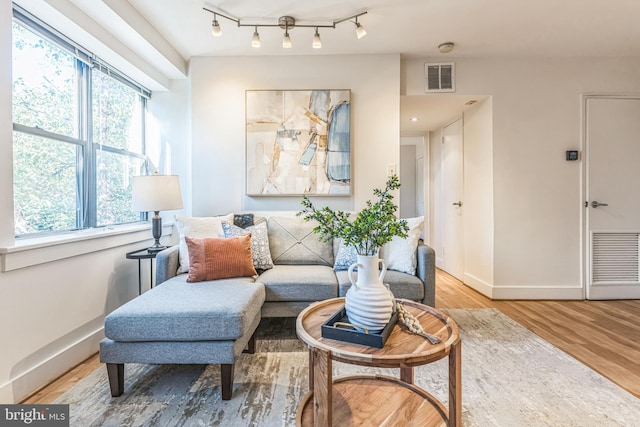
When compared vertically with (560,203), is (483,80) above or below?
above

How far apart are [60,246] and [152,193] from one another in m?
0.71

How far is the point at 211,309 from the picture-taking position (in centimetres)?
152

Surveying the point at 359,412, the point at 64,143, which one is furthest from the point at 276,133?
the point at 359,412

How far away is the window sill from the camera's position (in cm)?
151

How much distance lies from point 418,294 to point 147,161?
2.90 m

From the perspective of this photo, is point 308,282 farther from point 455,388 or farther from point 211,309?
point 455,388

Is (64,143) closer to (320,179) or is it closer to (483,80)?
(320,179)

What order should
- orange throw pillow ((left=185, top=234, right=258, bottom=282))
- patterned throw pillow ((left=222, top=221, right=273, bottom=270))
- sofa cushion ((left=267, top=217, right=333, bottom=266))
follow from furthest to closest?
sofa cushion ((left=267, top=217, right=333, bottom=266))
patterned throw pillow ((left=222, top=221, right=273, bottom=270))
orange throw pillow ((left=185, top=234, right=258, bottom=282))

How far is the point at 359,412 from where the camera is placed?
1.16 meters

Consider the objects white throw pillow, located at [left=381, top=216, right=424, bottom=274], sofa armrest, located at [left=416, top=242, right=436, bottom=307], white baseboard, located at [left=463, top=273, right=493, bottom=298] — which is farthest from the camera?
white baseboard, located at [left=463, top=273, right=493, bottom=298]

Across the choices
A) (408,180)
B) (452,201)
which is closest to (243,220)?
(452,201)

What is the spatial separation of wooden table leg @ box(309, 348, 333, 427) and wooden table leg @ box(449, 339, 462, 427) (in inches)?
16.9

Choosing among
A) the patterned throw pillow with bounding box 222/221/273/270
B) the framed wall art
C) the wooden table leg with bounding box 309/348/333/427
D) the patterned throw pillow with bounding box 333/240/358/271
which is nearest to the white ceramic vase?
the wooden table leg with bounding box 309/348/333/427

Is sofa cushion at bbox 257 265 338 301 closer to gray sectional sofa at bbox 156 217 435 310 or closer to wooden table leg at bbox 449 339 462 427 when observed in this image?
gray sectional sofa at bbox 156 217 435 310
